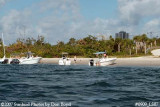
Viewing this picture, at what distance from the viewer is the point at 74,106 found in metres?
13.9

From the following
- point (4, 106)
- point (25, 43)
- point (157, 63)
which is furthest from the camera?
point (25, 43)

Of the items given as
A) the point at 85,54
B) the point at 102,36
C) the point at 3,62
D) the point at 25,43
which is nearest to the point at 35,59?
the point at 3,62

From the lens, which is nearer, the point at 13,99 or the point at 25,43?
the point at 13,99

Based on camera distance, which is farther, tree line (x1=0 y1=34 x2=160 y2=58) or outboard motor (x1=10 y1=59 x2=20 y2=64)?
tree line (x1=0 y1=34 x2=160 y2=58)

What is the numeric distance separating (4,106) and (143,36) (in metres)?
101

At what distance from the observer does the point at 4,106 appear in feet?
45.5

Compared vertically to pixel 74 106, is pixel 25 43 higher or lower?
higher

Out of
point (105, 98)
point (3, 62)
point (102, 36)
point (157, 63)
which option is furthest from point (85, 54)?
point (105, 98)

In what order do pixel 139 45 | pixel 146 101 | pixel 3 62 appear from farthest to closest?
pixel 139 45 < pixel 3 62 < pixel 146 101

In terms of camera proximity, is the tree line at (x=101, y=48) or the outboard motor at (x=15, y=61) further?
the tree line at (x=101, y=48)

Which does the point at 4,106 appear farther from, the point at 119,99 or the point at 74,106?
the point at 119,99

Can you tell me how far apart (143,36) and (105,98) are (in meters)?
97.3

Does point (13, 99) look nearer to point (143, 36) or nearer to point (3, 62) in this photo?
point (3, 62)

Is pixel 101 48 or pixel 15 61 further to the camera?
pixel 101 48
